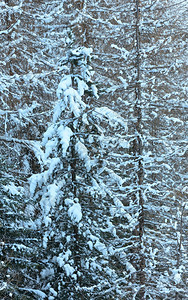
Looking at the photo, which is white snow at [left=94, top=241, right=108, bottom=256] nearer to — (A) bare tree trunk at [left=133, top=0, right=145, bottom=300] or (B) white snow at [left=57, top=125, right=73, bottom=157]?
(A) bare tree trunk at [left=133, top=0, right=145, bottom=300]

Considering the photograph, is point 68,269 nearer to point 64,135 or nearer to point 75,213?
point 75,213

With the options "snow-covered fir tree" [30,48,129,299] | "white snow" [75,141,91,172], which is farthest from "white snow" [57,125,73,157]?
"white snow" [75,141,91,172]

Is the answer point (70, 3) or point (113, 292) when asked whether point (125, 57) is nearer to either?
point (70, 3)

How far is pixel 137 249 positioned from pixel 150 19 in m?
6.52

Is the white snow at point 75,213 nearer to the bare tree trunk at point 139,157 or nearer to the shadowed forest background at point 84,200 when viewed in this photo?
the shadowed forest background at point 84,200

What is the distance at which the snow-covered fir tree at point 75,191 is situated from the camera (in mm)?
6852

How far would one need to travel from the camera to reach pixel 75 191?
7.61m

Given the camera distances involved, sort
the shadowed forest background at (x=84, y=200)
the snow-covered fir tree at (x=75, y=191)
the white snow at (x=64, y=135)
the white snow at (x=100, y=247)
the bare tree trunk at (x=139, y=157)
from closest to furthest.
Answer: the white snow at (x=64, y=135), the snow-covered fir tree at (x=75, y=191), the shadowed forest background at (x=84, y=200), the white snow at (x=100, y=247), the bare tree trunk at (x=139, y=157)

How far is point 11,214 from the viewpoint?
8.04m

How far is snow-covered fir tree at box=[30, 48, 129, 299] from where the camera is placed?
22.5 feet

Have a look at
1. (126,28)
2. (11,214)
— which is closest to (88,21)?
(126,28)

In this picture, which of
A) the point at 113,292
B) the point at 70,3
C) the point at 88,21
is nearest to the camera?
the point at 113,292

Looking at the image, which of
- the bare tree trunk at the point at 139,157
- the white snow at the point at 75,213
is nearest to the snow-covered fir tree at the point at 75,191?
Result: the white snow at the point at 75,213

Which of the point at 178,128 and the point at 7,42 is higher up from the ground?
the point at 7,42
